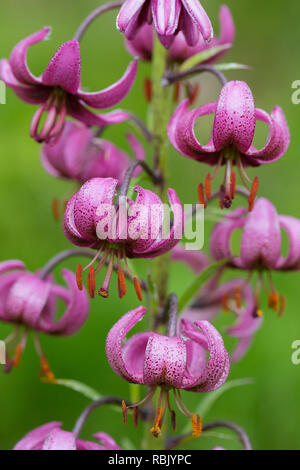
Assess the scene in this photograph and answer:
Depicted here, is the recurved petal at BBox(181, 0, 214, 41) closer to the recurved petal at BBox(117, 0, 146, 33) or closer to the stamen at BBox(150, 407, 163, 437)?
the recurved petal at BBox(117, 0, 146, 33)

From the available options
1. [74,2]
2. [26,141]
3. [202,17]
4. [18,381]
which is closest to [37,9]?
[74,2]

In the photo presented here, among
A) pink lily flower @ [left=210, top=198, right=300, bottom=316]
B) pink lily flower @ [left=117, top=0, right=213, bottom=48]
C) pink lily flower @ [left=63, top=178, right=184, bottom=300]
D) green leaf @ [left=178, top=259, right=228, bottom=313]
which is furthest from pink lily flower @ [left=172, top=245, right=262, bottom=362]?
pink lily flower @ [left=117, top=0, right=213, bottom=48]

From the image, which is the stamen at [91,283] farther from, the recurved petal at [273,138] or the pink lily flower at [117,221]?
the recurved petal at [273,138]

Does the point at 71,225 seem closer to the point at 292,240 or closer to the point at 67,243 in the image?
the point at 292,240

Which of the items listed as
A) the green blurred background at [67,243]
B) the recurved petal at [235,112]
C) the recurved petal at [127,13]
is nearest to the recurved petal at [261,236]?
the recurved petal at [235,112]

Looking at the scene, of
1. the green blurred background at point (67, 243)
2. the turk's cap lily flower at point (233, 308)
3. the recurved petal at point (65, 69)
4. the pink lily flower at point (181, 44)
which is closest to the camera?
the recurved petal at point (65, 69)

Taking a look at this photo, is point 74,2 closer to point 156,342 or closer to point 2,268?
point 2,268

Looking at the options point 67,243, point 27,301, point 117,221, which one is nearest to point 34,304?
point 27,301
